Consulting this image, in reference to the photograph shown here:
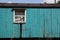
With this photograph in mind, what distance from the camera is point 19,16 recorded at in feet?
51.6

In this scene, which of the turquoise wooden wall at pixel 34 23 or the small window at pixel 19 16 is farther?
the small window at pixel 19 16

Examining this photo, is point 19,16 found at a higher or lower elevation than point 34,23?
higher

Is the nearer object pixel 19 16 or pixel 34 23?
pixel 34 23

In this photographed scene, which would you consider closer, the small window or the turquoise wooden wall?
the turquoise wooden wall

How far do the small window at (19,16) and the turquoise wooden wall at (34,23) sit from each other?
0.27 meters

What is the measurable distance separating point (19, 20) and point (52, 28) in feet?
9.02

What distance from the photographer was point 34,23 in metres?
15.4

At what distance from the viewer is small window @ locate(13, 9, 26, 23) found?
610 inches

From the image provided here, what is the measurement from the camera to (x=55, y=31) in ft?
50.5

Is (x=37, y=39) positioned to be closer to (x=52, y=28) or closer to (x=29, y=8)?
(x=52, y=28)

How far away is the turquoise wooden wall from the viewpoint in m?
15.3

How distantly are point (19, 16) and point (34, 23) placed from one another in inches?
54.1

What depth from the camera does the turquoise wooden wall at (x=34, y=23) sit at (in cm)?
1527

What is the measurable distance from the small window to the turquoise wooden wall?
0.27m
